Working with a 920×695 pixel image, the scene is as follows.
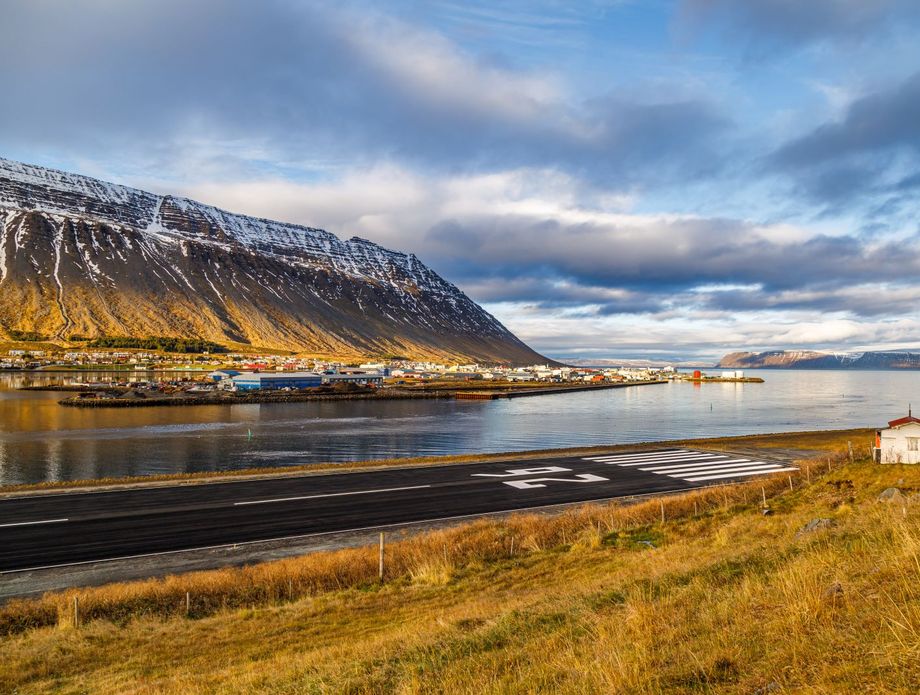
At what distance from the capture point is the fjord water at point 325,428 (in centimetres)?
5253

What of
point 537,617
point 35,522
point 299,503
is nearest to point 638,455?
point 299,503

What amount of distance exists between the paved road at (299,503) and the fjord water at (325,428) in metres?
15.5

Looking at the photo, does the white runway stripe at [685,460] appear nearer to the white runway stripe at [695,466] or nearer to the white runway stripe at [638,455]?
the white runway stripe at [695,466]

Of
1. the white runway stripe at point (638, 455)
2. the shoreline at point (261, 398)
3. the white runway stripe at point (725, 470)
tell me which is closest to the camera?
the white runway stripe at point (725, 470)

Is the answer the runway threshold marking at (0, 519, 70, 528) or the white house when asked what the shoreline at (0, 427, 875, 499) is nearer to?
the runway threshold marking at (0, 519, 70, 528)

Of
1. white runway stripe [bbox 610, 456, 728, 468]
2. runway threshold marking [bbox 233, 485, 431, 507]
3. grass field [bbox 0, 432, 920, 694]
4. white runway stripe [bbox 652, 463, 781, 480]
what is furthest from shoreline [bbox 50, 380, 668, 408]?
grass field [bbox 0, 432, 920, 694]

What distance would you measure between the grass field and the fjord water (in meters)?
33.7

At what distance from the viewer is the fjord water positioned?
5253 cm

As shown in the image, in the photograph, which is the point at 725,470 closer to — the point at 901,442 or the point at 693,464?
the point at 693,464

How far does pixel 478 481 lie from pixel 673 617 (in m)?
28.1

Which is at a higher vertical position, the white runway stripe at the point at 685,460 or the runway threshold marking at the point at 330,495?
the white runway stripe at the point at 685,460

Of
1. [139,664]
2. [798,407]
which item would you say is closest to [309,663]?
[139,664]

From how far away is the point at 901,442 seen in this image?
33.9 m

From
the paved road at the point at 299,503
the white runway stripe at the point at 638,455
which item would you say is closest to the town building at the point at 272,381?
the paved road at the point at 299,503
